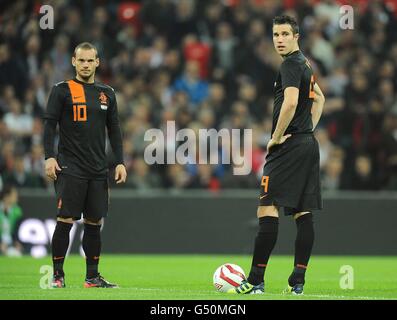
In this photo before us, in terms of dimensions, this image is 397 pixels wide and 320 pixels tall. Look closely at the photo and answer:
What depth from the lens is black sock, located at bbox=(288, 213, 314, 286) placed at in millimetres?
8398

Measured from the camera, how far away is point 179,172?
16.1 metres

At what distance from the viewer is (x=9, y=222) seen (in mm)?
15195

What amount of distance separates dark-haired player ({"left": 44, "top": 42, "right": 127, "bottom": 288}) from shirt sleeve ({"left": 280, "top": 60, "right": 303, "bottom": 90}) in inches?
68.6

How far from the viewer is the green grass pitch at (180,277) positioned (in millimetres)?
8266

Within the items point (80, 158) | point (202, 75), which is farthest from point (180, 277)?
point (202, 75)

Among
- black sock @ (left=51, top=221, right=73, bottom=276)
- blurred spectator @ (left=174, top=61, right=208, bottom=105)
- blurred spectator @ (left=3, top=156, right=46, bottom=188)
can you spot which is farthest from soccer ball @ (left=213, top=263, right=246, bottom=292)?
blurred spectator @ (left=174, top=61, right=208, bottom=105)

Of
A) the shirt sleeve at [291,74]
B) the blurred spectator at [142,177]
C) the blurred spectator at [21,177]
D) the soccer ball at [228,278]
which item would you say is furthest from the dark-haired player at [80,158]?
the blurred spectator at [142,177]

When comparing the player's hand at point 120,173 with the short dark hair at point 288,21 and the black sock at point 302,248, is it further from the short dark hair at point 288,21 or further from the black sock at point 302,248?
the short dark hair at point 288,21

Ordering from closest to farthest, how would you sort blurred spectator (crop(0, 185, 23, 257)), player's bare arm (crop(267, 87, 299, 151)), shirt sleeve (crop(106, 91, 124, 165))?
player's bare arm (crop(267, 87, 299, 151)) < shirt sleeve (crop(106, 91, 124, 165)) < blurred spectator (crop(0, 185, 23, 257))

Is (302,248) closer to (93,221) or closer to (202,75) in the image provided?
(93,221)

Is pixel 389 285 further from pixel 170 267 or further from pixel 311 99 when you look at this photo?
pixel 170 267

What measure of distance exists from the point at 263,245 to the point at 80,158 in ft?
6.03

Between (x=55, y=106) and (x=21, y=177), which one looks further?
(x=21, y=177)

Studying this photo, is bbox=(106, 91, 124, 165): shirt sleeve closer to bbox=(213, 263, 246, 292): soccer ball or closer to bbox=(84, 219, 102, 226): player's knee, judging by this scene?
bbox=(84, 219, 102, 226): player's knee
